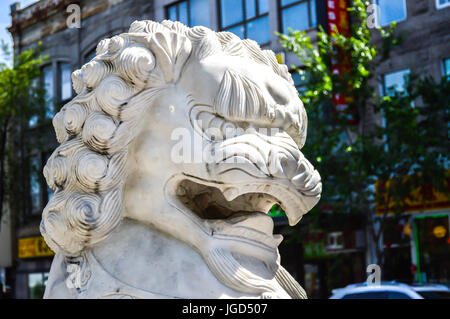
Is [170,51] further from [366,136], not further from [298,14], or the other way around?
[298,14]

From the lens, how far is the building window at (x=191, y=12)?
1506 centimetres

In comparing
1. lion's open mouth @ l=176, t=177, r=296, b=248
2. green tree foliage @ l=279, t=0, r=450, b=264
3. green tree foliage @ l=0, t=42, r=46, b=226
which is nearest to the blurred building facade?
green tree foliage @ l=0, t=42, r=46, b=226

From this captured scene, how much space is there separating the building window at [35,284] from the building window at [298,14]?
974cm

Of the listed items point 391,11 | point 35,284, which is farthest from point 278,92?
point 35,284

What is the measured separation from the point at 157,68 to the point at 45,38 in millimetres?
17422

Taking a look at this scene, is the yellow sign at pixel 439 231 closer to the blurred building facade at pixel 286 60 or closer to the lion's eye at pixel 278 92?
the blurred building facade at pixel 286 60

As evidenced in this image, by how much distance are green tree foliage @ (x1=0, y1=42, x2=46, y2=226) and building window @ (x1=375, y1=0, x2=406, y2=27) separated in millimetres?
7723

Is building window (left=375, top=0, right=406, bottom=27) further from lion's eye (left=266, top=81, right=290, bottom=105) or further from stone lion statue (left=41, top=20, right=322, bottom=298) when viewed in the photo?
stone lion statue (left=41, top=20, right=322, bottom=298)

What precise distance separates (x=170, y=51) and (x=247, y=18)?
1286cm

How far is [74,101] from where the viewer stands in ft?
5.98

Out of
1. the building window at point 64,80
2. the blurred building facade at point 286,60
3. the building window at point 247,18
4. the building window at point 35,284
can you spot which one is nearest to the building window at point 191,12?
the blurred building facade at point 286,60

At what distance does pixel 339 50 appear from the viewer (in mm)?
9852
